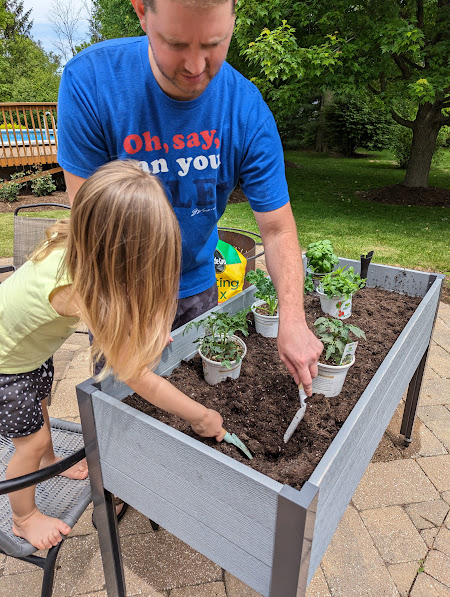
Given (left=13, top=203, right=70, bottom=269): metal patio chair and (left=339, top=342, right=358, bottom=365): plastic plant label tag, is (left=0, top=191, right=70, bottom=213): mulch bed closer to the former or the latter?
(left=13, top=203, right=70, bottom=269): metal patio chair

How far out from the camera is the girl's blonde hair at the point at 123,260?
948mm

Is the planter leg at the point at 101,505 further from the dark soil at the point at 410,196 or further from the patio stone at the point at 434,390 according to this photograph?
the dark soil at the point at 410,196

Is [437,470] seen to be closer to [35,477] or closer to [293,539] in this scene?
[293,539]

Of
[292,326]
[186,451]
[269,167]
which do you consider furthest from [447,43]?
[186,451]

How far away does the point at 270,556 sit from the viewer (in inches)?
34.3

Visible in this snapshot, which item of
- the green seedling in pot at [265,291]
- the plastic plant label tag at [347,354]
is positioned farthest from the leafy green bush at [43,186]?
the plastic plant label tag at [347,354]

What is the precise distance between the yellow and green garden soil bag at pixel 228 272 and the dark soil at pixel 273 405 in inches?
41.3

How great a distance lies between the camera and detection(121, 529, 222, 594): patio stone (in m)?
1.68

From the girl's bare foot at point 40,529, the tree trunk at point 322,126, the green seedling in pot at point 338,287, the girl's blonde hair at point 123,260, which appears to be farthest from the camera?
the tree trunk at point 322,126

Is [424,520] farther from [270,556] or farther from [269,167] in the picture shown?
[269,167]

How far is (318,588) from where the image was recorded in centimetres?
166

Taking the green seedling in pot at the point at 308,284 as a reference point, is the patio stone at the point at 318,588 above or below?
below

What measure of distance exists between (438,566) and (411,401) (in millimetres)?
794

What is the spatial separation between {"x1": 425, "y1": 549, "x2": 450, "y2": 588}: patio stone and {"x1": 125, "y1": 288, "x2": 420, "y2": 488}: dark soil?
0.95 metres
